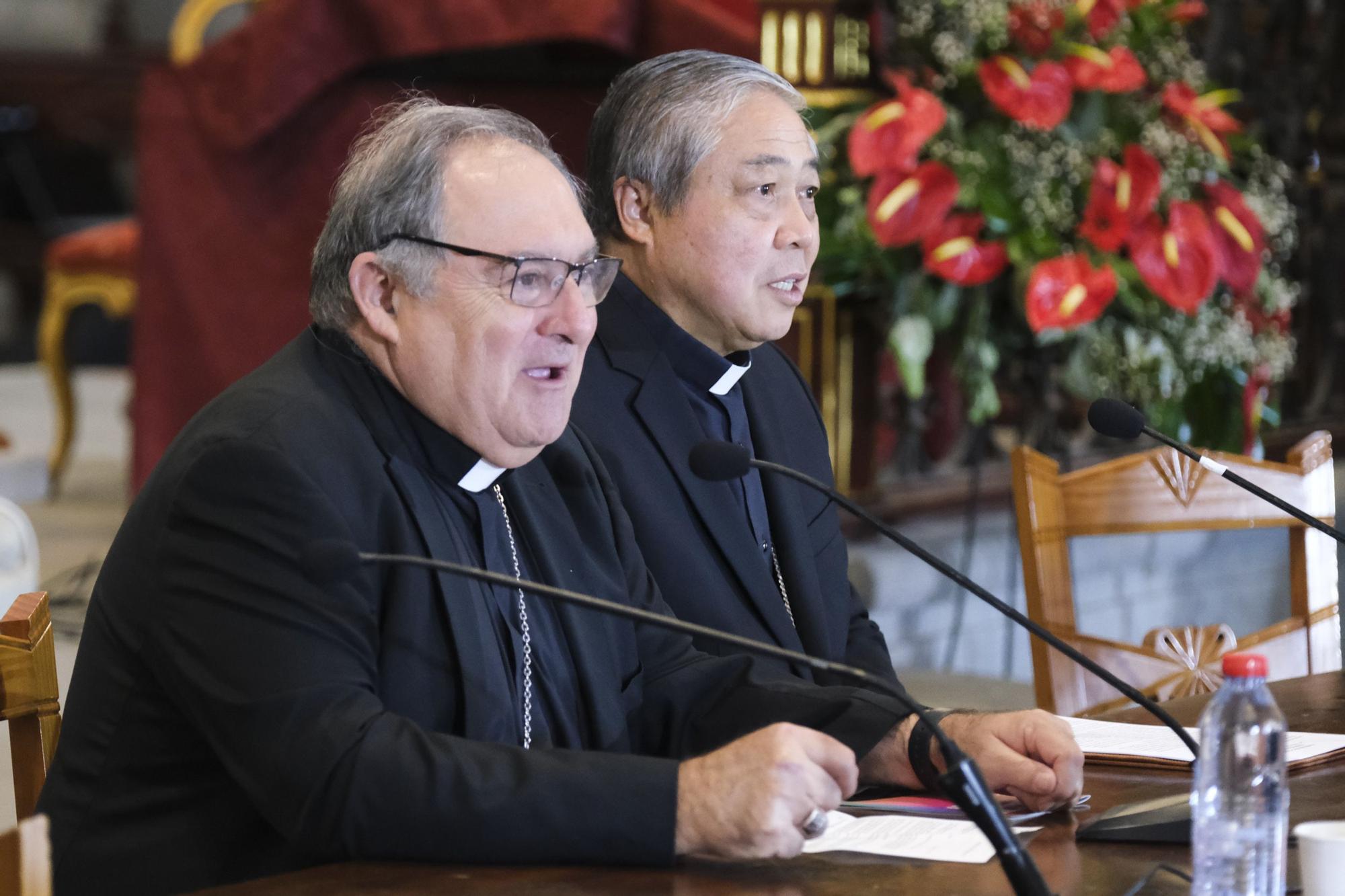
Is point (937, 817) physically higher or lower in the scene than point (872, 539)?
lower

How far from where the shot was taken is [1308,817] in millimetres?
1472

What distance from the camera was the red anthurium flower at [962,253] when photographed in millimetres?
3461

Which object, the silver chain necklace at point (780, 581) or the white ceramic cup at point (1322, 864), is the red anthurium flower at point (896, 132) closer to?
the silver chain necklace at point (780, 581)

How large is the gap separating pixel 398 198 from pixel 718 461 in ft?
1.25

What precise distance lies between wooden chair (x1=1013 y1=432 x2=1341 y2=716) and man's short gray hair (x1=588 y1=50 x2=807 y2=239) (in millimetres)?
567

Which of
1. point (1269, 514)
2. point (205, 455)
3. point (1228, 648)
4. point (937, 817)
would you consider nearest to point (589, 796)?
point (937, 817)

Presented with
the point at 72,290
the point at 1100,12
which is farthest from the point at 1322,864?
the point at 72,290

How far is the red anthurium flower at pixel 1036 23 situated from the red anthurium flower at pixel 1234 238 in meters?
0.45

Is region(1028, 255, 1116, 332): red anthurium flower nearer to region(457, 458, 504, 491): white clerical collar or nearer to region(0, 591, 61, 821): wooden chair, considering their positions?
region(457, 458, 504, 491): white clerical collar

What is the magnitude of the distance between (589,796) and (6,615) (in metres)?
0.63

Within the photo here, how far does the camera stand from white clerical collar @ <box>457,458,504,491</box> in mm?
1685

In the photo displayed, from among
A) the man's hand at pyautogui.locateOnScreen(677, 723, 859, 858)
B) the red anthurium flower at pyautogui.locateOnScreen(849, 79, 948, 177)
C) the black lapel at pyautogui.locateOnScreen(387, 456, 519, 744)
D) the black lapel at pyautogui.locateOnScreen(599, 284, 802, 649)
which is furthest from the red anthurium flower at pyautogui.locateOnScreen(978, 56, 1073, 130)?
the man's hand at pyautogui.locateOnScreen(677, 723, 859, 858)

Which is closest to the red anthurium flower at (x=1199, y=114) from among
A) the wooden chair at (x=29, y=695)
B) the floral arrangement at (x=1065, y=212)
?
the floral arrangement at (x=1065, y=212)

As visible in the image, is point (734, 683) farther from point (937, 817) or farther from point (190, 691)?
point (190, 691)
